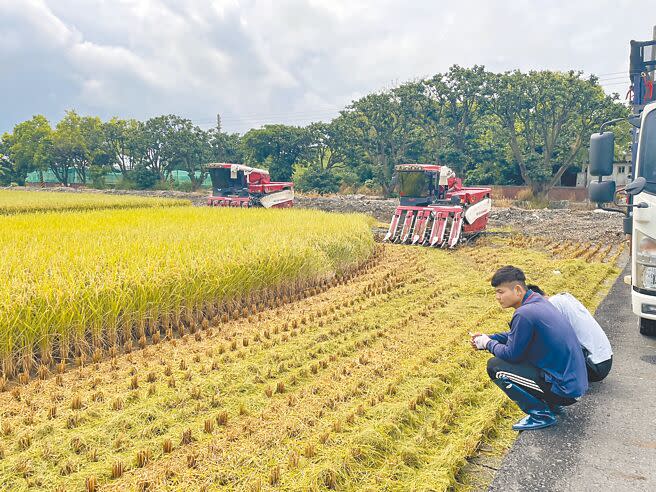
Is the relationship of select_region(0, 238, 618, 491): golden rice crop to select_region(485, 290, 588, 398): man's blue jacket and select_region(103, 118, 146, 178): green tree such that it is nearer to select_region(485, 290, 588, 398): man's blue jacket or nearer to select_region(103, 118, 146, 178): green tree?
select_region(485, 290, 588, 398): man's blue jacket

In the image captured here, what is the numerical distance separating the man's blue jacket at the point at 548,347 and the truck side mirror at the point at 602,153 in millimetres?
2342

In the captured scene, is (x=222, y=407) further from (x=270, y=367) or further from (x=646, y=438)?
(x=646, y=438)

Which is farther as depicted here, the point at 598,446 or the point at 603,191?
the point at 603,191

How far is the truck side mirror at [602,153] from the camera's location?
460 cm

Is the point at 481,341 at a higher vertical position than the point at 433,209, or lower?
lower

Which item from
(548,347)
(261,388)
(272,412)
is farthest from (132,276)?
(548,347)

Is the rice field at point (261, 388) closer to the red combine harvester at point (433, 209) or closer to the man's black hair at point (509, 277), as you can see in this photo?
the man's black hair at point (509, 277)

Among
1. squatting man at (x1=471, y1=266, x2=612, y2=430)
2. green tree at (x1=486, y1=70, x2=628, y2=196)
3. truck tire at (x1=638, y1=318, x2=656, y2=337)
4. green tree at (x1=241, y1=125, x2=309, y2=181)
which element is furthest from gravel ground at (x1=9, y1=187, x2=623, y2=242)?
green tree at (x1=241, y1=125, x2=309, y2=181)

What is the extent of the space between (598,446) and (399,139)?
2724cm

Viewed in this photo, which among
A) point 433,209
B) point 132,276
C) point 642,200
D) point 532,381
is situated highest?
point 642,200

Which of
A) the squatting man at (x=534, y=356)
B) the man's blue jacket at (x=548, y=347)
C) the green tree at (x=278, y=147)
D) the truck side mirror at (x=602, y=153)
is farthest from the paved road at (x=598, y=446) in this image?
the green tree at (x=278, y=147)

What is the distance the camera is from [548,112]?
23.9 metres

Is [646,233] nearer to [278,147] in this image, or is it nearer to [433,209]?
[433,209]

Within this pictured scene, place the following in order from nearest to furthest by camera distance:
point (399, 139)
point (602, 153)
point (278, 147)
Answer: point (602, 153) → point (399, 139) → point (278, 147)
